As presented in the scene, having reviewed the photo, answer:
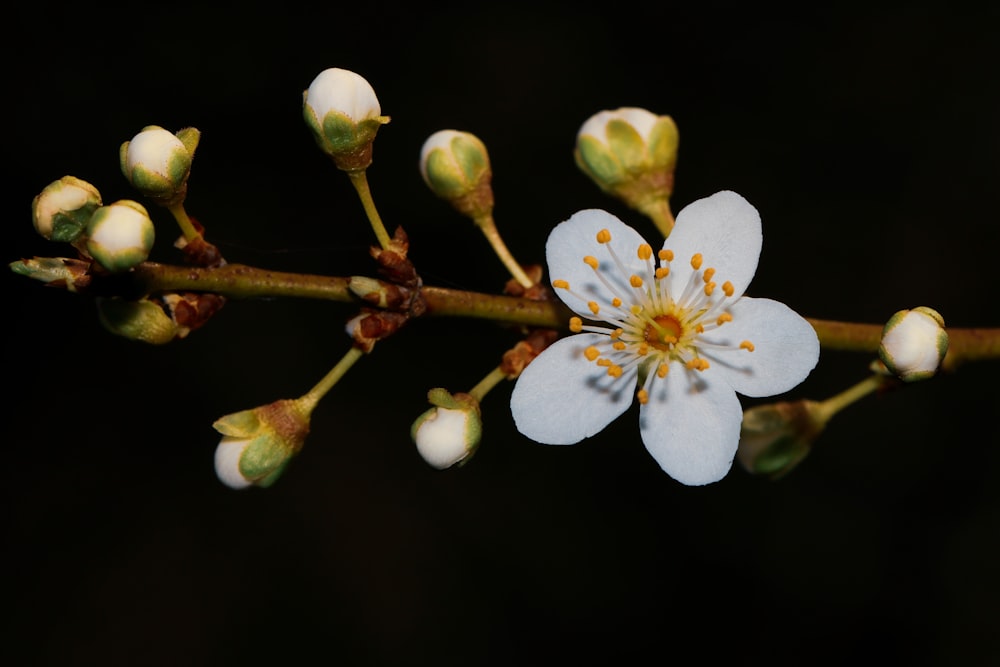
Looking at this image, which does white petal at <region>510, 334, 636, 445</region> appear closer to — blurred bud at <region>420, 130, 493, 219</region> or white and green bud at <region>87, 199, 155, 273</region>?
blurred bud at <region>420, 130, 493, 219</region>

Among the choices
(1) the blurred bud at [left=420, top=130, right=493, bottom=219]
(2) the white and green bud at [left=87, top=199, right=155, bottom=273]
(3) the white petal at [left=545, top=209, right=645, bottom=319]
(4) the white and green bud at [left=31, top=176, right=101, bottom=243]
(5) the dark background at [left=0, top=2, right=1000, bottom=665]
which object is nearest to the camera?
(2) the white and green bud at [left=87, top=199, right=155, bottom=273]

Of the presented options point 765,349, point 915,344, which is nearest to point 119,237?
point 765,349

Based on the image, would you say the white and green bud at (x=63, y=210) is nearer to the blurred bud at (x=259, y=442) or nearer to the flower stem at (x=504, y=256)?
the blurred bud at (x=259, y=442)

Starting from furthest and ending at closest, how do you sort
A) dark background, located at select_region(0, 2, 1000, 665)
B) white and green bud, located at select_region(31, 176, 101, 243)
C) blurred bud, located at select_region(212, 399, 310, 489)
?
1. dark background, located at select_region(0, 2, 1000, 665)
2. blurred bud, located at select_region(212, 399, 310, 489)
3. white and green bud, located at select_region(31, 176, 101, 243)

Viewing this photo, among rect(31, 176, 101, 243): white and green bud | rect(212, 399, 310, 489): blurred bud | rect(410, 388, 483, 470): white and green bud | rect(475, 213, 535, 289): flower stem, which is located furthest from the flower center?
rect(31, 176, 101, 243): white and green bud

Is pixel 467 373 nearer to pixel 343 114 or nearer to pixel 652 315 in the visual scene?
pixel 652 315

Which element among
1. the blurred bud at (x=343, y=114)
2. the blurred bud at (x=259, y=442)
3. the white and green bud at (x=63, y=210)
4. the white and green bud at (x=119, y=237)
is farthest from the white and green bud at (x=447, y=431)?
the white and green bud at (x=63, y=210)
